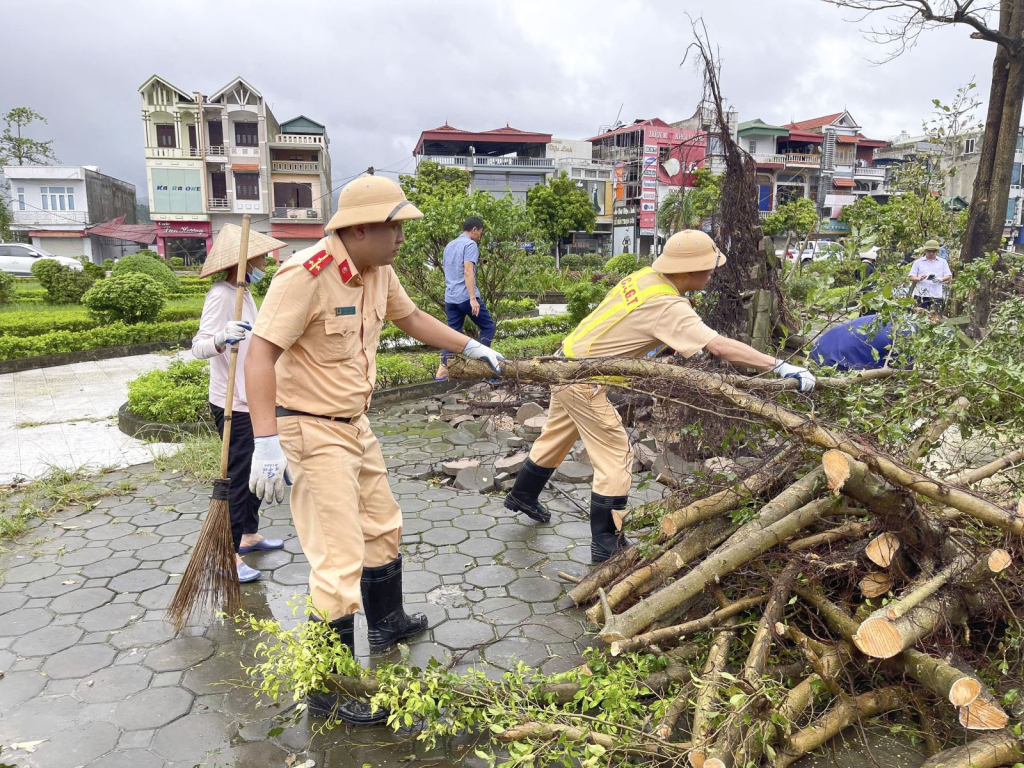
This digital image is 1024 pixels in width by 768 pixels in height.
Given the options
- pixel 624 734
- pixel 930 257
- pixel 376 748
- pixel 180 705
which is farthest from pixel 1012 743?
pixel 930 257

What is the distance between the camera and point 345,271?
9.32 ft

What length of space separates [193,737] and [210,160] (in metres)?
39.7

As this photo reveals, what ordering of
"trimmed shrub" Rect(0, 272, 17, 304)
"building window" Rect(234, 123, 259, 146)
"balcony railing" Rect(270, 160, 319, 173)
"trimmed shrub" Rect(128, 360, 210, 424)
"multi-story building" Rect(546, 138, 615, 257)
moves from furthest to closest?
"multi-story building" Rect(546, 138, 615, 257) → "balcony railing" Rect(270, 160, 319, 173) → "building window" Rect(234, 123, 259, 146) → "trimmed shrub" Rect(0, 272, 17, 304) → "trimmed shrub" Rect(128, 360, 210, 424)

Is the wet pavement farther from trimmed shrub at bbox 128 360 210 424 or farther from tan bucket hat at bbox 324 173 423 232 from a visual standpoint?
tan bucket hat at bbox 324 173 423 232

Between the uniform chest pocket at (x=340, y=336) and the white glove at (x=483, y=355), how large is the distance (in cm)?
78

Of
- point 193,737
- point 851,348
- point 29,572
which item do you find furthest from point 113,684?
point 851,348

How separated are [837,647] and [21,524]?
16.0ft

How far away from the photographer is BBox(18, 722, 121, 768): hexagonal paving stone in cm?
256

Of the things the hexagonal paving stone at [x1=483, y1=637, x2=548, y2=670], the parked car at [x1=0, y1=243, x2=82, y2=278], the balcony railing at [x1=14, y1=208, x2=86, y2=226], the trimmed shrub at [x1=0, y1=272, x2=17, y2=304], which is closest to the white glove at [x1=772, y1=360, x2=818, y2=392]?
the hexagonal paving stone at [x1=483, y1=637, x2=548, y2=670]

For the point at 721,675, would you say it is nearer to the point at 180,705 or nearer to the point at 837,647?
the point at 837,647

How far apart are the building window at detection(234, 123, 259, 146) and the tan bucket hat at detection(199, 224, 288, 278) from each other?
37.8 m

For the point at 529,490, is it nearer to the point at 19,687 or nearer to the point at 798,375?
the point at 798,375

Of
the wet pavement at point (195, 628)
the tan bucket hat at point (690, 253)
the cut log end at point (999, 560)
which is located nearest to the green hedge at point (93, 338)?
the wet pavement at point (195, 628)

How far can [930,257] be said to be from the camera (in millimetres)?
9523
